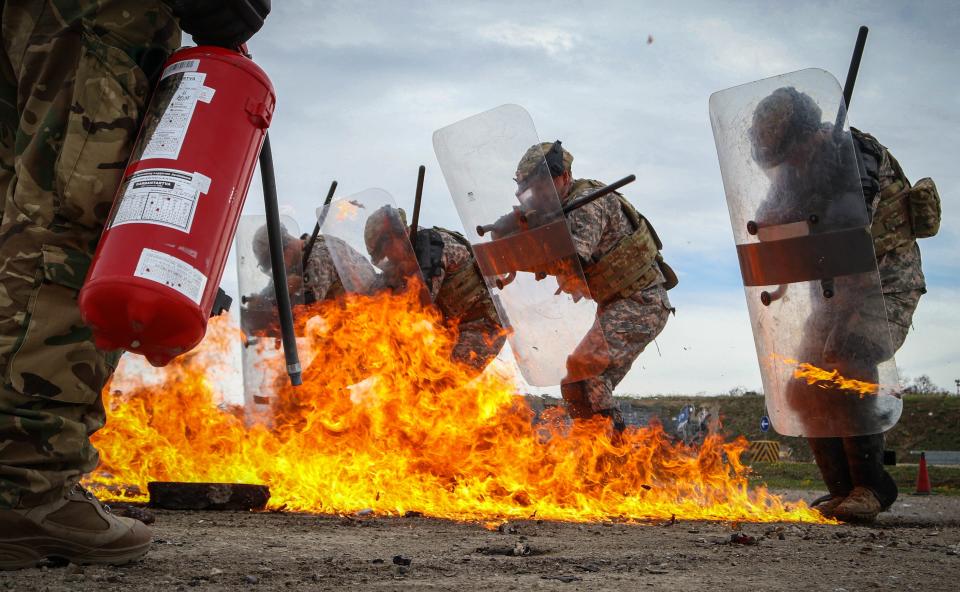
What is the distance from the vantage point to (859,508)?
15.0ft

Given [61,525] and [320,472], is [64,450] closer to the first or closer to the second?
[61,525]

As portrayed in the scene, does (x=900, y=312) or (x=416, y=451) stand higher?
(x=900, y=312)

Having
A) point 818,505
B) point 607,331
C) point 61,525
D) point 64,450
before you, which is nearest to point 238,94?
point 64,450

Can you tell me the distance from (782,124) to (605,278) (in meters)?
2.23

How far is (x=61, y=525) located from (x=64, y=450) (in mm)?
227

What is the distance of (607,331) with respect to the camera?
21.5 ft

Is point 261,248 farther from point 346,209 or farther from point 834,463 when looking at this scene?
point 834,463

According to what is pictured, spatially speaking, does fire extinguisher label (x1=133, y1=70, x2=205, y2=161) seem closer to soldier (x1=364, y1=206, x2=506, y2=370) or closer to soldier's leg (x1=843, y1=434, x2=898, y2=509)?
soldier's leg (x1=843, y1=434, x2=898, y2=509)

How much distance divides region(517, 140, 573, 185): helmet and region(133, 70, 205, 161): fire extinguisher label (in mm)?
4051

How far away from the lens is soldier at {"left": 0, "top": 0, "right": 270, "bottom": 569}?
2.07 metres

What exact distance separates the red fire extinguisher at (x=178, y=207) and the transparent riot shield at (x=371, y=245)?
468cm

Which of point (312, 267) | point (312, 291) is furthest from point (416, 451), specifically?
point (312, 267)

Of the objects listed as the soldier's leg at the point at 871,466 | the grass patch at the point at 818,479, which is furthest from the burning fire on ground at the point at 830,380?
the grass patch at the point at 818,479

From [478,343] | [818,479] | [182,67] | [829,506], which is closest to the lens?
[182,67]
